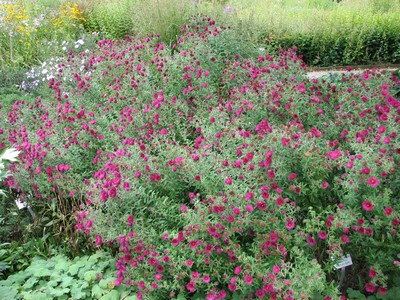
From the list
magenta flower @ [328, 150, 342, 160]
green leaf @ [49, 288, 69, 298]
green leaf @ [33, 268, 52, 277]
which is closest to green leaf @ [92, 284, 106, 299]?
green leaf @ [49, 288, 69, 298]

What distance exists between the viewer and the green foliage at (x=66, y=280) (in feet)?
8.01

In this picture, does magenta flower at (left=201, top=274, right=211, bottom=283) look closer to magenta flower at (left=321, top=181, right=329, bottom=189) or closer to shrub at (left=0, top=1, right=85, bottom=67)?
magenta flower at (left=321, top=181, right=329, bottom=189)

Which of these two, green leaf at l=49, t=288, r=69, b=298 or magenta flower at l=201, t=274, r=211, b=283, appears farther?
green leaf at l=49, t=288, r=69, b=298

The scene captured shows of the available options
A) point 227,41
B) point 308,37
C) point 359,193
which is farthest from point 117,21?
point 359,193

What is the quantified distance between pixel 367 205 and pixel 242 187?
634 millimetres

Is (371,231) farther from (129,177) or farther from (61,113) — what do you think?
(61,113)

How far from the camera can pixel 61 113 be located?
3.61 metres

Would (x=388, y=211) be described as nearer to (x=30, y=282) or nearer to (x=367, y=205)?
(x=367, y=205)

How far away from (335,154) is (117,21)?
6974 millimetres

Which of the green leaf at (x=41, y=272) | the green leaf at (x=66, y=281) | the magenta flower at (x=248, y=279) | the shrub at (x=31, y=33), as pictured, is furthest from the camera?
the shrub at (x=31, y=33)

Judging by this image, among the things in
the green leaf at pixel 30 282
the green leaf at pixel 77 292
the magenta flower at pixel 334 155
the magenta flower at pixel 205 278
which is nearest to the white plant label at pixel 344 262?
the magenta flower at pixel 334 155

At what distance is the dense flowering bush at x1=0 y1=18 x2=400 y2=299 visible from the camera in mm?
2098

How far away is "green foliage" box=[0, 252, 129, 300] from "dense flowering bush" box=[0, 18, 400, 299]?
0.16 metres

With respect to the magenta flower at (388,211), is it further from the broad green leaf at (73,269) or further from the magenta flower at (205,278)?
the broad green leaf at (73,269)
